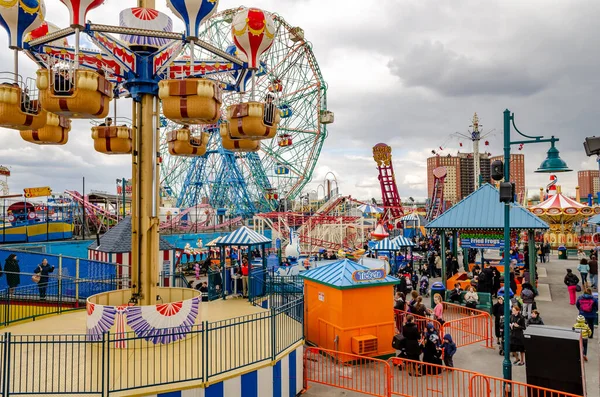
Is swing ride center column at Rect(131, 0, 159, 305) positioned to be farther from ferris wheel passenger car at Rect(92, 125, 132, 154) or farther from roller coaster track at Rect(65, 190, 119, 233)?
roller coaster track at Rect(65, 190, 119, 233)

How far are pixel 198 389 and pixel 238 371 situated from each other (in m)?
0.73

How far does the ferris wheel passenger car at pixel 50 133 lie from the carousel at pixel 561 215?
30.2 meters

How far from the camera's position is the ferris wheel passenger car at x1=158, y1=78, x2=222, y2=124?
7.15m

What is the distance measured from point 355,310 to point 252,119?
4.98m

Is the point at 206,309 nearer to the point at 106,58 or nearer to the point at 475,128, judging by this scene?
the point at 106,58

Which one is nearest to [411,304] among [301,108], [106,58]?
[106,58]

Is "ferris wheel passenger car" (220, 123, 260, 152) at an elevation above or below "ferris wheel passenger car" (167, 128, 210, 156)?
below

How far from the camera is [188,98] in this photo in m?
7.18

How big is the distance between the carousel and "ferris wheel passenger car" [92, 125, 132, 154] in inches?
1145

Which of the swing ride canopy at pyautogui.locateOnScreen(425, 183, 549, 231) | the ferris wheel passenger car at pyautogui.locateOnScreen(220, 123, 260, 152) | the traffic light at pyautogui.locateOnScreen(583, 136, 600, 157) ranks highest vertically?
the ferris wheel passenger car at pyautogui.locateOnScreen(220, 123, 260, 152)

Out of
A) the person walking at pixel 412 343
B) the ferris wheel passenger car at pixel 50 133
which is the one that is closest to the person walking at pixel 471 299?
the person walking at pixel 412 343

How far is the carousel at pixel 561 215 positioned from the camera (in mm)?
30562

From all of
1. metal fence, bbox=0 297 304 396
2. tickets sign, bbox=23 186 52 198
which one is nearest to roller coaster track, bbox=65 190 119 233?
tickets sign, bbox=23 186 52 198

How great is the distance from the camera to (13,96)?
7.85 metres
